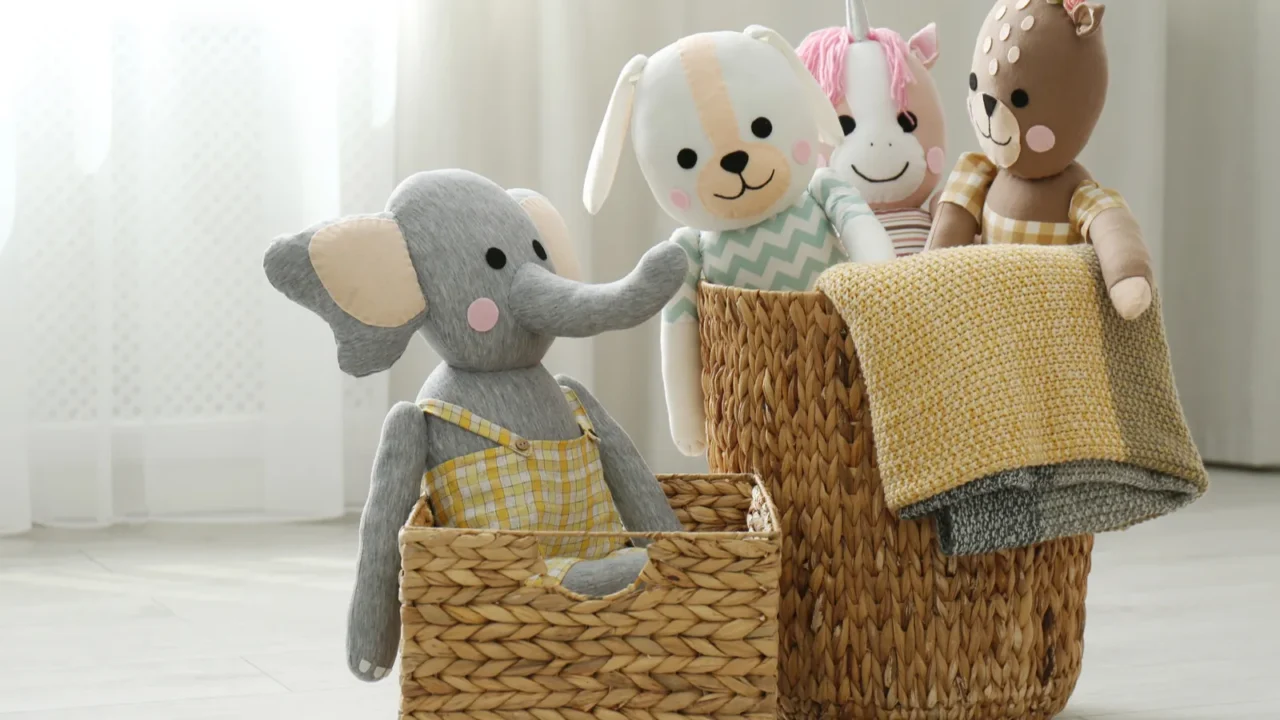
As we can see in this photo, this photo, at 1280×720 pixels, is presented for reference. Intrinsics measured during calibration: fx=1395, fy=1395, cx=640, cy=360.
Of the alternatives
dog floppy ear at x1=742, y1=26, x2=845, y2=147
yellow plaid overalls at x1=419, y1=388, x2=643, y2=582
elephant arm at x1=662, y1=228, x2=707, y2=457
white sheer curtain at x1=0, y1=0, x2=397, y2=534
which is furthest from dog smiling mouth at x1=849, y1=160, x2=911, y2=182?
white sheer curtain at x1=0, y1=0, x2=397, y2=534

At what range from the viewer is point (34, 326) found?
1.67 m

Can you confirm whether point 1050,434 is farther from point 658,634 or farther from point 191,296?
point 191,296

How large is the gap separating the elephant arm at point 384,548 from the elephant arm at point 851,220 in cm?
35

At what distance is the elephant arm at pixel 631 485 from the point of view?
97 centimetres

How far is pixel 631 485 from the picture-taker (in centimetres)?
98

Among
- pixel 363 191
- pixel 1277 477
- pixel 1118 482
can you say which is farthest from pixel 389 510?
pixel 1277 477

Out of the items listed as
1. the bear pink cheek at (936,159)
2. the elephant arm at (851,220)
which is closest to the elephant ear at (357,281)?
the elephant arm at (851,220)

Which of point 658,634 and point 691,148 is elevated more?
point 691,148

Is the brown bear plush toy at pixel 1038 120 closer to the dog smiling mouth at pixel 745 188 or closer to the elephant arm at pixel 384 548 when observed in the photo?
the dog smiling mouth at pixel 745 188

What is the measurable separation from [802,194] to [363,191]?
866 millimetres

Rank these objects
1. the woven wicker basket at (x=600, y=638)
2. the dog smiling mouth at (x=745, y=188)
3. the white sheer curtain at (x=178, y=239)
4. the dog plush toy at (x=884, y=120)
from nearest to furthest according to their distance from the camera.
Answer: the woven wicker basket at (x=600, y=638), the dog smiling mouth at (x=745, y=188), the dog plush toy at (x=884, y=120), the white sheer curtain at (x=178, y=239)

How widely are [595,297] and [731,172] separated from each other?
173 mm

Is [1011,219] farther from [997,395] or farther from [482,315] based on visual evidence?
[482,315]

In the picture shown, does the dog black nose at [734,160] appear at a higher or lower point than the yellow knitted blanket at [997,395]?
higher
